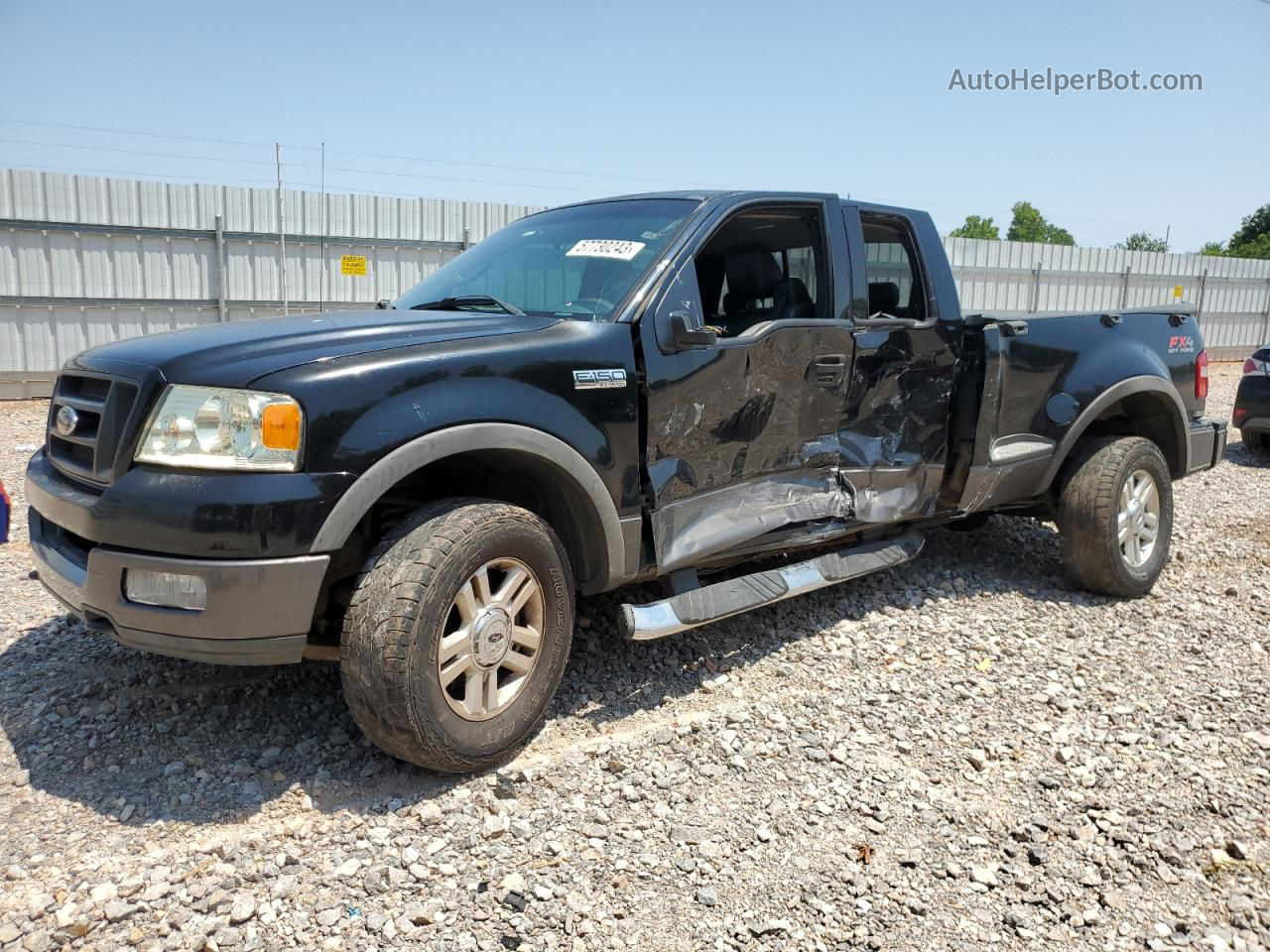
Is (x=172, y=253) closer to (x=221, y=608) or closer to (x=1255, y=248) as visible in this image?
(x=221, y=608)

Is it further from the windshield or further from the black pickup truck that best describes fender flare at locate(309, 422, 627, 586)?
the windshield

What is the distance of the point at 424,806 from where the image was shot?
2871mm

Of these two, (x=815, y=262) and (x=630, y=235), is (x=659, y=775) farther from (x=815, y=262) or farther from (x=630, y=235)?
(x=815, y=262)

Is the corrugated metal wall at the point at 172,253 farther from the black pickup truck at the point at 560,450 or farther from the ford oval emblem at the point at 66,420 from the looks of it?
the ford oval emblem at the point at 66,420

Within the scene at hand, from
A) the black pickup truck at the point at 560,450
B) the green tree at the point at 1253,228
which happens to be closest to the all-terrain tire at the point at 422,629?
the black pickup truck at the point at 560,450

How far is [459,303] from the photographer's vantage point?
3812 mm

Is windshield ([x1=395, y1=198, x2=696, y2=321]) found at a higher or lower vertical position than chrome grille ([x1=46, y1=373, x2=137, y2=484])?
higher

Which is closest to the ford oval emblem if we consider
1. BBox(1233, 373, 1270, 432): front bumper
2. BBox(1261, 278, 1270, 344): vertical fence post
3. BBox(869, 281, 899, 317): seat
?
BBox(869, 281, 899, 317): seat

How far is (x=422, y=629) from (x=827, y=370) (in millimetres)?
2130

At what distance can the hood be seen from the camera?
8.92 ft

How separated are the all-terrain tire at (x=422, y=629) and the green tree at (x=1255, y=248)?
58.1 metres

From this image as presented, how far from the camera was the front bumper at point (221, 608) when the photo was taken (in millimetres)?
2604

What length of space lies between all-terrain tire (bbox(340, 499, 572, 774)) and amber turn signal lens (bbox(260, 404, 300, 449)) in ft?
1.47

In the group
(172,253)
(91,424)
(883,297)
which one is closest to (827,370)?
(883,297)
